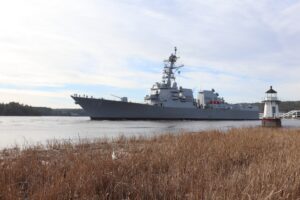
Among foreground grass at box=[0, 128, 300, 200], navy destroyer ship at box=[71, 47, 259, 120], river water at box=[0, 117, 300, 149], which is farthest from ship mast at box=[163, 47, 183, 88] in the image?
foreground grass at box=[0, 128, 300, 200]

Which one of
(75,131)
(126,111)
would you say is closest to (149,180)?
(75,131)

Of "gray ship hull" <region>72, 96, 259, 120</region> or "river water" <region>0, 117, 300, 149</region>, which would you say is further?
"gray ship hull" <region>72, 96, 259, 120</region>

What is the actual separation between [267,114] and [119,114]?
45039 mm

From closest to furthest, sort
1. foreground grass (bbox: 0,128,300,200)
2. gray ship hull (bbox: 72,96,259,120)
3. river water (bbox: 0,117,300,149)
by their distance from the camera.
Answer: foreground grass (bbox: 0,128,300,200), river water (bbox: 0,117,300,149), gray ship hull (bbox: 72,96,259,120)

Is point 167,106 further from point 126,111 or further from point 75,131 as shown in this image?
point 75,131

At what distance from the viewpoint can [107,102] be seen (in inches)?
3155

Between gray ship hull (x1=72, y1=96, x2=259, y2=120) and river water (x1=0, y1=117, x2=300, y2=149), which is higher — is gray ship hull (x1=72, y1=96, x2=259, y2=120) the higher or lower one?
the higher one

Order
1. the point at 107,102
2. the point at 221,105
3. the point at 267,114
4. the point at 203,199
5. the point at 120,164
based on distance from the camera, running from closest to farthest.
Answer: the point at 203,199, the point at 120,164, the point at 267,114, the point at 107,102, the point at 221,105

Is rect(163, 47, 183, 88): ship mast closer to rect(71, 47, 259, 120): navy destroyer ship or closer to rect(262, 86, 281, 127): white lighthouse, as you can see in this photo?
rect(71, 47, 259, 120): navy destroyer ship

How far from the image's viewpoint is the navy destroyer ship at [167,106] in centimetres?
8138

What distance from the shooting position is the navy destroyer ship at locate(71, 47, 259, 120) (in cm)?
8138

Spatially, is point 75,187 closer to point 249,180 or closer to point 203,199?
point 203,199

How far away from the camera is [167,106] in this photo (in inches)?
3327

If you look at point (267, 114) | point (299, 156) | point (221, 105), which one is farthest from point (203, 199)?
point (221, 105)
